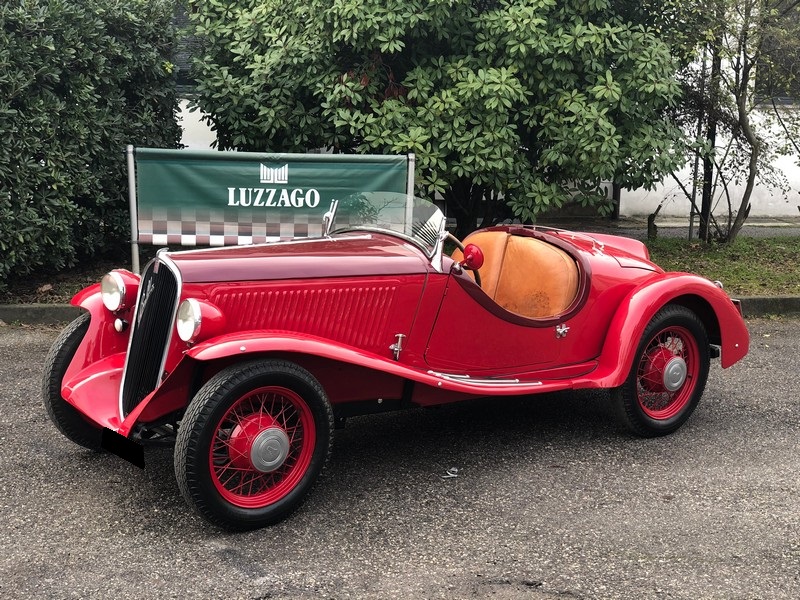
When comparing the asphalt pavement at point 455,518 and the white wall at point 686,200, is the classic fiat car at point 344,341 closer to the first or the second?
the asphalt pavement at point 455,518

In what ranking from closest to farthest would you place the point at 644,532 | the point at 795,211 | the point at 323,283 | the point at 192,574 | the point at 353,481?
the point at 192,574
the point at 644,532
the point at 323,283
the point at 353,481
the point at 795,211

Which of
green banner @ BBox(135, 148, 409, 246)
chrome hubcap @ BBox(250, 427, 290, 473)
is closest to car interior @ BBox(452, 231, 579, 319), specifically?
chrome hubcap @ BBox(250, 427, 290, 473)

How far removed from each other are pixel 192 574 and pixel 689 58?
25.8 ft

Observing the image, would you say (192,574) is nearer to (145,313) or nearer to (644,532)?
(145,313)

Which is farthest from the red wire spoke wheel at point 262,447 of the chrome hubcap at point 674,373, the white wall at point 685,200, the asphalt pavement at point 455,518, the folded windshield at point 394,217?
the white wall at point 685,200

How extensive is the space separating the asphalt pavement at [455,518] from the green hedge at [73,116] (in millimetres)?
2635

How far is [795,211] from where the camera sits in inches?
594

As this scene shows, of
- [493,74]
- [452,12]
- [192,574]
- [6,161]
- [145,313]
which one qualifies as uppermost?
[452,12]

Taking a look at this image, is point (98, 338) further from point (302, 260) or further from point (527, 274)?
point (527, 274)

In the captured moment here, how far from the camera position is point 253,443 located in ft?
11.2

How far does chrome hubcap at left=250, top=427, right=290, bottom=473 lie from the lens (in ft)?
11.2

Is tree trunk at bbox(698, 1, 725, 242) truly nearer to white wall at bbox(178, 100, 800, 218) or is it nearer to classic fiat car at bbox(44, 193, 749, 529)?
white wall at bbox(178, 100, 800, 218)

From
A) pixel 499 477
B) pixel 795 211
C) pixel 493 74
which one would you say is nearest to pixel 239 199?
pixel 493 74

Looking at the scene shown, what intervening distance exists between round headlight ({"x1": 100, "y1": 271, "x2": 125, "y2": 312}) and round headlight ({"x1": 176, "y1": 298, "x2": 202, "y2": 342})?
2.66 feet
